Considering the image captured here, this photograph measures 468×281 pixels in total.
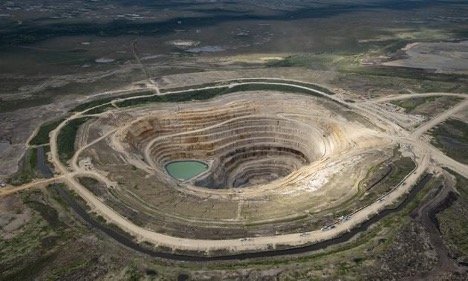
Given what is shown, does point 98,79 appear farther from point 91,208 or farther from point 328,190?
point 328,190

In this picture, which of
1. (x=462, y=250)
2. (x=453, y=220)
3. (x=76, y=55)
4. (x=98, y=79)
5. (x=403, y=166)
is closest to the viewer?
(x=462, y=250)

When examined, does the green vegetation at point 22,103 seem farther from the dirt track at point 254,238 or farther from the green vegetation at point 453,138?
the green vegetation at point 453,138

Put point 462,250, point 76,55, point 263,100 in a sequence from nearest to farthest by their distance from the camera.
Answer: point 462,250 < point 263,100 < point 76,55

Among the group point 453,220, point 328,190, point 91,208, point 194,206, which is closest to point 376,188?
point 328,190

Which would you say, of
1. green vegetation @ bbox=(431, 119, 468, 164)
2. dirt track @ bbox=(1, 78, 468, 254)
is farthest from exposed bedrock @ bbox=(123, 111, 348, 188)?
green vegetation @ bbox=(431, 119, 468, 164)

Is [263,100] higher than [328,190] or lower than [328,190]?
higher

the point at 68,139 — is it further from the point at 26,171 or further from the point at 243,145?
the point at 243,145


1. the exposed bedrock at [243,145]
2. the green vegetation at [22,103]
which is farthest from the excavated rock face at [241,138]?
the green vegetation at [22,103]
